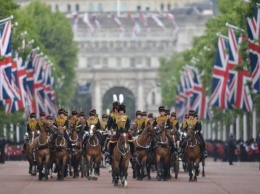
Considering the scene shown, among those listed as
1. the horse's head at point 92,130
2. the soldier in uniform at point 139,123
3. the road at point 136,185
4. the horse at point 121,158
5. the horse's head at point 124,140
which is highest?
the soldier in uniform at point 139,123

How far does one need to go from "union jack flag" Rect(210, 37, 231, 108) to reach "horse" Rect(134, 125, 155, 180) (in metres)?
36.9

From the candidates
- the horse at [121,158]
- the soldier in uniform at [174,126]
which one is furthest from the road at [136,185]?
the soldier in uniform at [174,126]

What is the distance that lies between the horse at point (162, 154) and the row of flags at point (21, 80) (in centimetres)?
2393

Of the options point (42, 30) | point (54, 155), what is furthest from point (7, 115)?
point (42, 30)

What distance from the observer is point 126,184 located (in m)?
57.3

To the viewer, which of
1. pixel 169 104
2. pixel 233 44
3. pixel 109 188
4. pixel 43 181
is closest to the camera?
pixel 109 188

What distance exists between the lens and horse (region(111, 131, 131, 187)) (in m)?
57.4

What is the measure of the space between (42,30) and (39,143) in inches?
4365

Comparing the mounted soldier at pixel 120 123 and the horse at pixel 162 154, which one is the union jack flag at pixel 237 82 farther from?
the mounted soldier at pixel 120 123

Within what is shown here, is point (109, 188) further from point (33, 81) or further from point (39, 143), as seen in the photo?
point (33, 81)

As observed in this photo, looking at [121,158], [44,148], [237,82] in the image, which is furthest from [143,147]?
[237,82]

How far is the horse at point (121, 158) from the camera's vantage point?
188 ft

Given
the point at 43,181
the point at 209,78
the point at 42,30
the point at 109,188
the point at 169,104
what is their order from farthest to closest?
the point at 169,104
the point at 42,30
the point at 209,78
the point at 43,181
the point at 109,188

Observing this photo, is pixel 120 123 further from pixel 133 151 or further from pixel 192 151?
pixel 192 151
